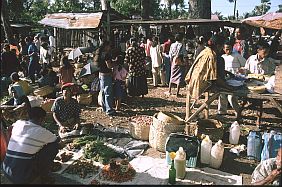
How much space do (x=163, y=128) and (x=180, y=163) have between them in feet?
Answer: 3.38

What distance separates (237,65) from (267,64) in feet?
2.18

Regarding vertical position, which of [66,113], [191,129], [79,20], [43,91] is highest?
[79,20]

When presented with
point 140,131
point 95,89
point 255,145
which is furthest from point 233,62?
point 95,89

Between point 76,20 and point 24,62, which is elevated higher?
point 76,20

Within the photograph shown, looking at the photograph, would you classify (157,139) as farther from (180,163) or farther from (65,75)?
(65,75)

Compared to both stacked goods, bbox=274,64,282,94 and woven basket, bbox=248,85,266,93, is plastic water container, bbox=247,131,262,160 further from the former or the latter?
stacked goods, bbox=274,64,282,94

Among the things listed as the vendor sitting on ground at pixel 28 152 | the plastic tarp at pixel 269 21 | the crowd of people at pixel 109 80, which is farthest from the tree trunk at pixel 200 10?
the vendor sitting on ground at pixel 28 152

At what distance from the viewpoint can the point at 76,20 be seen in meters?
13.1

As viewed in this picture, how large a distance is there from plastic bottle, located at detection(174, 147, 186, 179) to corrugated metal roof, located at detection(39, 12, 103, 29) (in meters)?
7.99

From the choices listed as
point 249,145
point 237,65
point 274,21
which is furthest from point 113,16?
point 249,145

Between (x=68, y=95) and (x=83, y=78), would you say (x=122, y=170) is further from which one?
(x=83, y=78)

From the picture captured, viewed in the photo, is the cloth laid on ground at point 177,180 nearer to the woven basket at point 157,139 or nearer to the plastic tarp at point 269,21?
the woven basket at point 157,139

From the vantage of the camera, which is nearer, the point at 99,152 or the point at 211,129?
the point at 99,152

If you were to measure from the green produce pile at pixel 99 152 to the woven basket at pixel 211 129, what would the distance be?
169 centimetres
